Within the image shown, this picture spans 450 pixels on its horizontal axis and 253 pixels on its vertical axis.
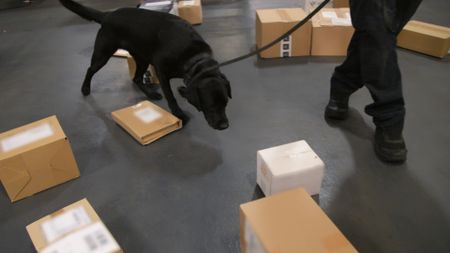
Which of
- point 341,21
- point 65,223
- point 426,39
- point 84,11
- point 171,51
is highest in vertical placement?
point 84,11

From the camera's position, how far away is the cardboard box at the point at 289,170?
52.9 inches

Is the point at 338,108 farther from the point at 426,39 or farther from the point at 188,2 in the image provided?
the point at 188,2

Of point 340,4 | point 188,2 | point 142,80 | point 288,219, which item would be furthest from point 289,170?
point 188,2

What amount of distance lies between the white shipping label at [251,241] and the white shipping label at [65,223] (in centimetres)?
52

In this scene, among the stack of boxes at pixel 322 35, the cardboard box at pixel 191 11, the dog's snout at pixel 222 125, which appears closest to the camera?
the dog's snout at pixel 222 125

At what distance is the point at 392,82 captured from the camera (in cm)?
150

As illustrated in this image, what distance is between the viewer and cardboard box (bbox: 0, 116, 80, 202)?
4.60 ft

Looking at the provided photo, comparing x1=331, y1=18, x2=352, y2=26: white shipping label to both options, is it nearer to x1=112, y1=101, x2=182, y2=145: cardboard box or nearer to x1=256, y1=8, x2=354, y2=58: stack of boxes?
x1=256, y1=8, x2=354, y2=58: stack of boxes

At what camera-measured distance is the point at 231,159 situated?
1.67 m

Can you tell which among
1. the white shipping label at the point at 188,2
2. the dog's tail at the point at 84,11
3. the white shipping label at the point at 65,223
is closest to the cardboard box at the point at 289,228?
the white shipping label at the point at 65,223

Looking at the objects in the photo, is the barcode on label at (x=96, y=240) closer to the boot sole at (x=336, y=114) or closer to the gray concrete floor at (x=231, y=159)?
the gray concrete floor at (x=231, y=159)

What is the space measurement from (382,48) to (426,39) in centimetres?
134

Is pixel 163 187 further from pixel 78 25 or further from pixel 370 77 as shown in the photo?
pixel 78 25

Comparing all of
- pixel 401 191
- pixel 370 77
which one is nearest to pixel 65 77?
pixel 370 77
